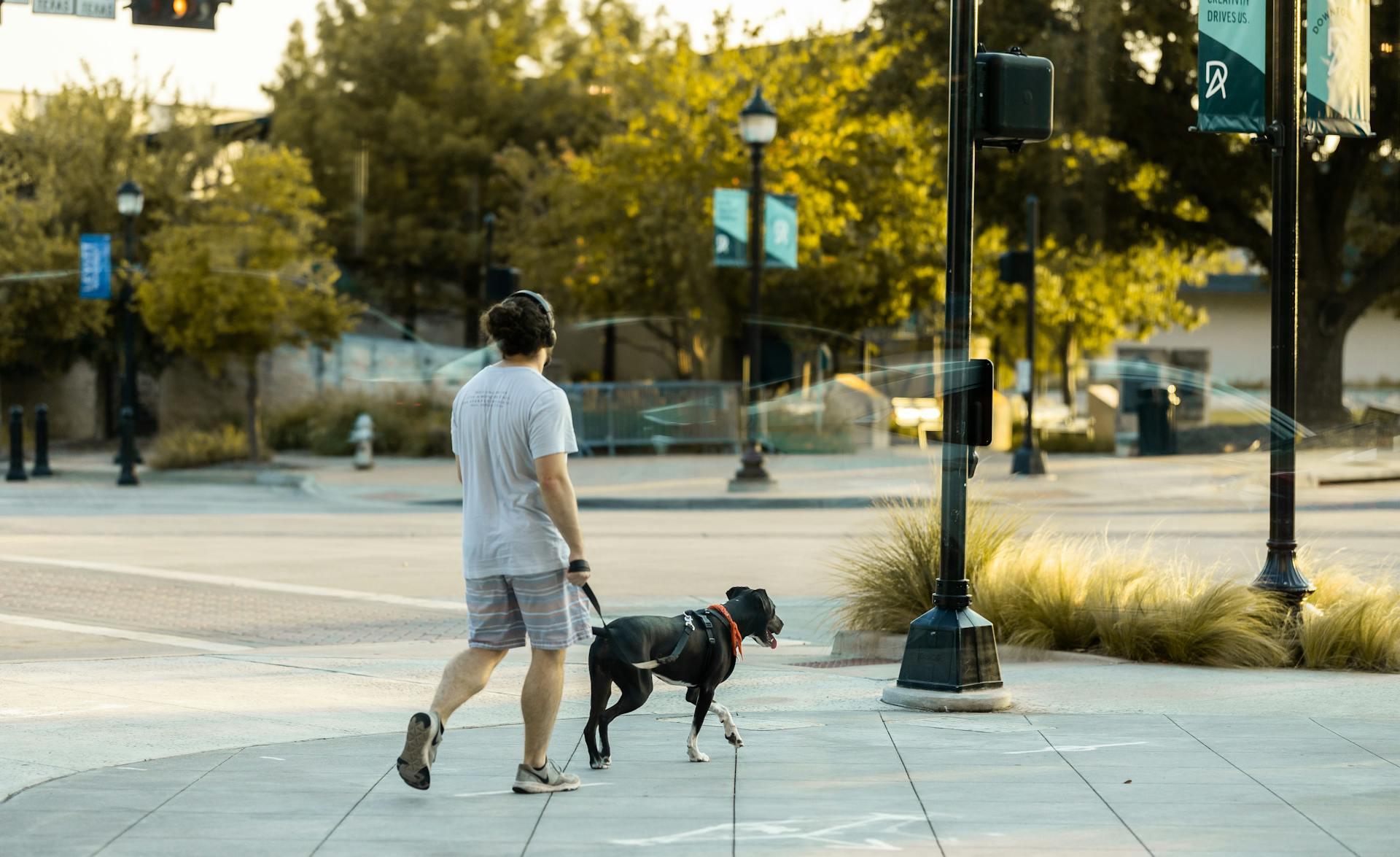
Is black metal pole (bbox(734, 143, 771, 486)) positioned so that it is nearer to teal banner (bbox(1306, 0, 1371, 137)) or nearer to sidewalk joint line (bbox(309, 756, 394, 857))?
teal banner (bbox(1306, 0, 1371, 137))

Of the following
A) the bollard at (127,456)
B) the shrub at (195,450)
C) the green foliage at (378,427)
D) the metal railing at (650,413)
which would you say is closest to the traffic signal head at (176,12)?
the bollard at (127,456)

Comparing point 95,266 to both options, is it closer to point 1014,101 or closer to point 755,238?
point 755,238

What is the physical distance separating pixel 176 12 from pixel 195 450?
57.1 feet

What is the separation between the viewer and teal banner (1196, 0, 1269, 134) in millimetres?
9906

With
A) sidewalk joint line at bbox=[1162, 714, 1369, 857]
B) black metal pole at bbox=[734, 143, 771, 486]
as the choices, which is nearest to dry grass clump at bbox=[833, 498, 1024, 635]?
sidewalk joint line at bbox=[1162, 714, 1369, 857]

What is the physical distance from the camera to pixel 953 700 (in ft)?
26.0

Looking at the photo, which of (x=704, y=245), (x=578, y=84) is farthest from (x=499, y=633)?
(x=578, y=84)

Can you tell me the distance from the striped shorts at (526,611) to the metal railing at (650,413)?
27.7m

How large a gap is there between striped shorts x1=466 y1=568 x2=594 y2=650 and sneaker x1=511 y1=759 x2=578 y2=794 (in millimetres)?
464

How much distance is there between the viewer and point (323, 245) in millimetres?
35062

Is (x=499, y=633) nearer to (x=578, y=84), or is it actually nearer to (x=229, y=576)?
(x=229, y=576)

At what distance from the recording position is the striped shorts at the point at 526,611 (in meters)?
5.95

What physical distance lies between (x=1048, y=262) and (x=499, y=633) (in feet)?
88.2

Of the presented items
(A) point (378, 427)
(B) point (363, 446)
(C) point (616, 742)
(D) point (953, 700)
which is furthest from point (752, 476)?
(C) point (616, 742)
